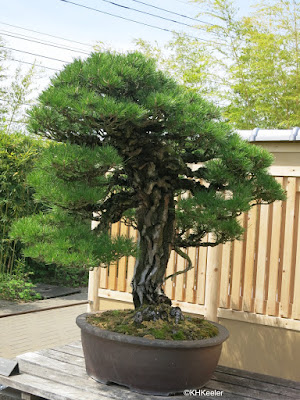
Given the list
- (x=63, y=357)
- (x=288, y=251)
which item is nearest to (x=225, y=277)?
(x=288, y=251)

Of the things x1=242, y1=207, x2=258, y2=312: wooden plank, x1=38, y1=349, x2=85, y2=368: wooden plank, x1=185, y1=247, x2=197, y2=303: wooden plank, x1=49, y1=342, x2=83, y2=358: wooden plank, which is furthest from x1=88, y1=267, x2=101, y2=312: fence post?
x1=242, y1=207, x2=258, y2=312: wooden plank

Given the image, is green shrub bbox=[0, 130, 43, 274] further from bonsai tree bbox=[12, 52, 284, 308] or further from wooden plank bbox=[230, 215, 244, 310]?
bonsai tree bbox=[12, 52, 284, 308]

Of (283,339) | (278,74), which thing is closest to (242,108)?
(278,74)

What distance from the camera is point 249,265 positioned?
331cm

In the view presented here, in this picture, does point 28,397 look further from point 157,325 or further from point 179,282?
point 179,282

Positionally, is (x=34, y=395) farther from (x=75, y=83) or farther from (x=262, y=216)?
(x=262, y=216)

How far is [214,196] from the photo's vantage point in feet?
7.63

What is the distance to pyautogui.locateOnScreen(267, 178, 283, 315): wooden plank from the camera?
3.19 m

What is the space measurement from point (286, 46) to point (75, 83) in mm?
7819

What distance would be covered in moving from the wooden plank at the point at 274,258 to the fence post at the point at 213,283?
0.35m

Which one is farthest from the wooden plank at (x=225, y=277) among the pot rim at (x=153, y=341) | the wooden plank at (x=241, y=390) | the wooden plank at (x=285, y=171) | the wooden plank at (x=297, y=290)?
the pot rim at (x=153, y=341)

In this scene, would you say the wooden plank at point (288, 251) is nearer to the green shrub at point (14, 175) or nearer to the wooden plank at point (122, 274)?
the wooden plank at point (122, 274)

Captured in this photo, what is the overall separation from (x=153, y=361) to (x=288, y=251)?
1.39 meters

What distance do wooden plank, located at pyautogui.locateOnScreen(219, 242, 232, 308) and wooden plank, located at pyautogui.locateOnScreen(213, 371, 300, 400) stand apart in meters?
0.81
